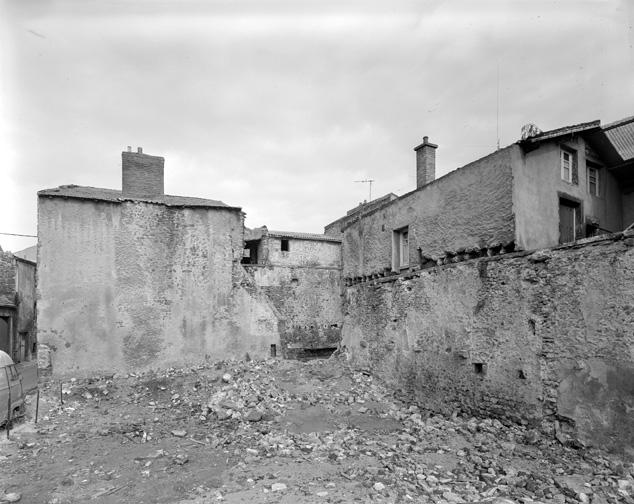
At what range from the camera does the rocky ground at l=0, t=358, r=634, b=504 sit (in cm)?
547

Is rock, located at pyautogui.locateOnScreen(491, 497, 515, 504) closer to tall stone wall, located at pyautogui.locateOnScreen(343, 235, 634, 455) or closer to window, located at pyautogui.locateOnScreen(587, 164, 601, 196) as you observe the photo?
tall stone wall, located at pyautogui.locateOnScreen(343, 235, 634, 455)

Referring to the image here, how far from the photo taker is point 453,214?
8.93 m

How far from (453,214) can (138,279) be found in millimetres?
8743

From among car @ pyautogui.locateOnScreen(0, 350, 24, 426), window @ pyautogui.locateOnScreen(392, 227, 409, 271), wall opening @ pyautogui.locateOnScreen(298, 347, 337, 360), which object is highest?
window @ pyautogui.locateOnScreen(392, 227, 409, 271)

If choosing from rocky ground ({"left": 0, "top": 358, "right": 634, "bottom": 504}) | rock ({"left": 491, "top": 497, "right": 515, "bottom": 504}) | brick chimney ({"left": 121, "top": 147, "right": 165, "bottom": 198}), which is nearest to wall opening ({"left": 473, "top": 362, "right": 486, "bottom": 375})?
rocky ground ({"left": 0, "top": 358, "right": 634, "bottom": 504})

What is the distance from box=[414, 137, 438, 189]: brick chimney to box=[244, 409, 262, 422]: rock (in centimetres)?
852

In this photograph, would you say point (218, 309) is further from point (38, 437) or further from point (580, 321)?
point (580, 321)

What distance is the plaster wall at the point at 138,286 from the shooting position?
1067 cm

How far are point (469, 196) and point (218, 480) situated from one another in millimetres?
7098

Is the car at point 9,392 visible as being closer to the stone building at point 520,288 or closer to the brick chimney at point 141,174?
the brick chimney at point 141,174

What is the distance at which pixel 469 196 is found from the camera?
27.9ft

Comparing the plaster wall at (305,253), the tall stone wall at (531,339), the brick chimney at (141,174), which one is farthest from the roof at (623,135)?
the plaster wall at (305,253)

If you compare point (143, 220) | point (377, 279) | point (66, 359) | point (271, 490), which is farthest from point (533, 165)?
point (66, 359)

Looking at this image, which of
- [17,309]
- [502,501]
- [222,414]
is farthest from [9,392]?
[17,309]
